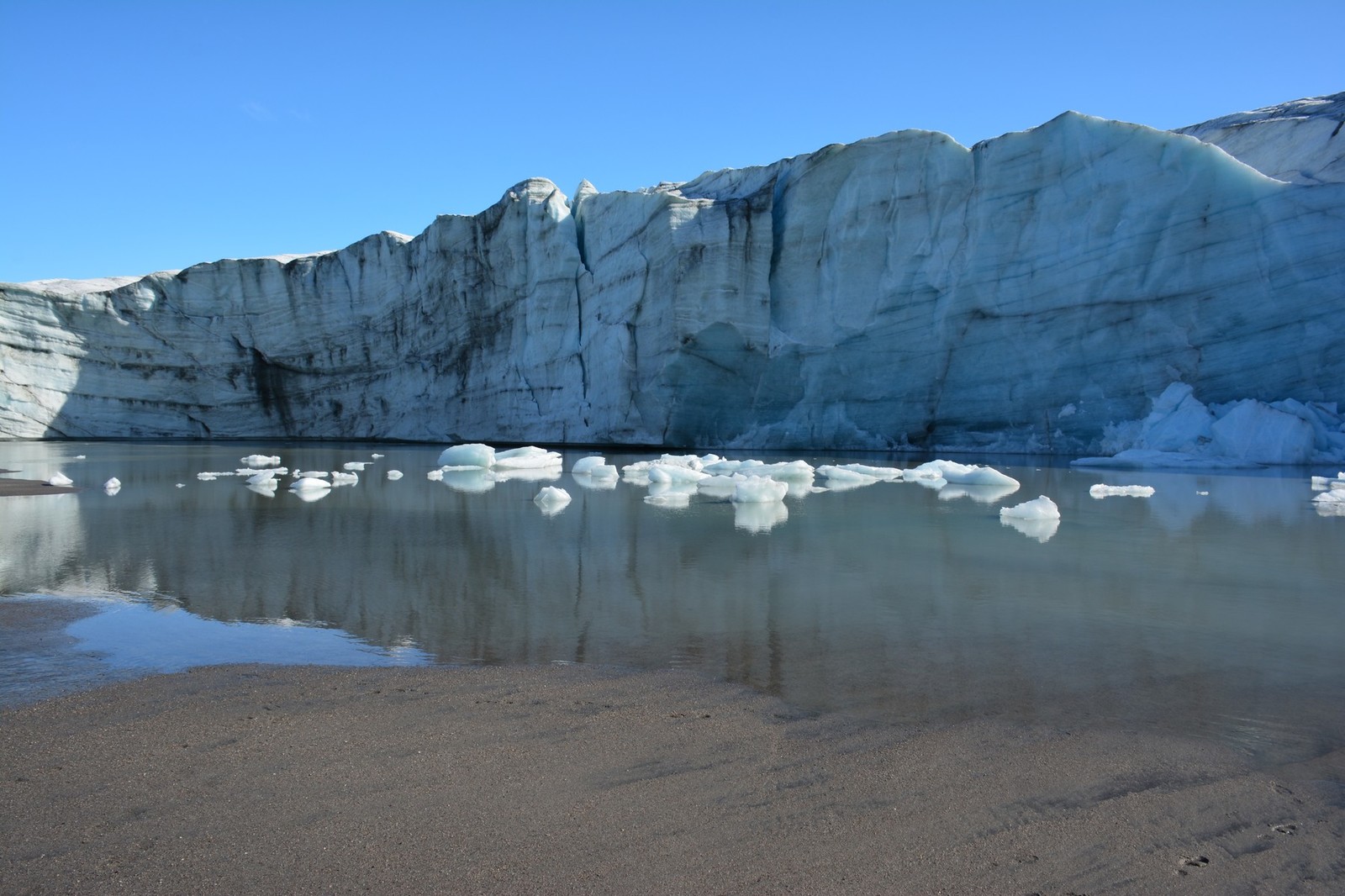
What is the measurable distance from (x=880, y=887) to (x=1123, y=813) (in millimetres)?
646

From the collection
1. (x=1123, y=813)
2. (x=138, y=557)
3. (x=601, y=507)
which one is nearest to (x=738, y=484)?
(x=601, y=507)

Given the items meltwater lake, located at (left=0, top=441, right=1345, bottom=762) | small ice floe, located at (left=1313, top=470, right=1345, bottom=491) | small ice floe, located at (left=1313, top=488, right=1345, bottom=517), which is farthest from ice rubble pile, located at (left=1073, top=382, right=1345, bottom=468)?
meltwater lake, located at (left=0, top=441, right=1345, bottom=762)

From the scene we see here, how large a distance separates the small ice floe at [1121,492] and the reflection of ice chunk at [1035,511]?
2.38 m

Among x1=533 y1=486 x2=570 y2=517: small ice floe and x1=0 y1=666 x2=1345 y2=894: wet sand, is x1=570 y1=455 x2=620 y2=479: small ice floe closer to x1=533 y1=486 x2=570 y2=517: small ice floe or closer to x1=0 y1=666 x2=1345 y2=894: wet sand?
x1=533 y1=486 x2=570 y2=517: small ice floe

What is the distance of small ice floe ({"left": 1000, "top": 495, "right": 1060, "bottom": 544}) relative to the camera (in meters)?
6.88

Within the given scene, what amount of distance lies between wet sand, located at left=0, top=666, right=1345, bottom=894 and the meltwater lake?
0.31m

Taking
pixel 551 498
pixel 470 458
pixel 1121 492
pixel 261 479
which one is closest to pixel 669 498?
pixel 551 498

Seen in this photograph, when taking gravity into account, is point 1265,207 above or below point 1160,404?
above

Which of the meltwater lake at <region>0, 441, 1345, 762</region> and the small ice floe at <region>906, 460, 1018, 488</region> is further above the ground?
the small ice floe at <region>906, 460, 1018, 488</region>

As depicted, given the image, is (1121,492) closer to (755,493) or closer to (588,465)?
(755,493)

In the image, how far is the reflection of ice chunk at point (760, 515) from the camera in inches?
275

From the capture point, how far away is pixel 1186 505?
8398 mm

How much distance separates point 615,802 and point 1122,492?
9.33 metres

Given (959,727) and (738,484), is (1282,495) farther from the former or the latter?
(959,727)
